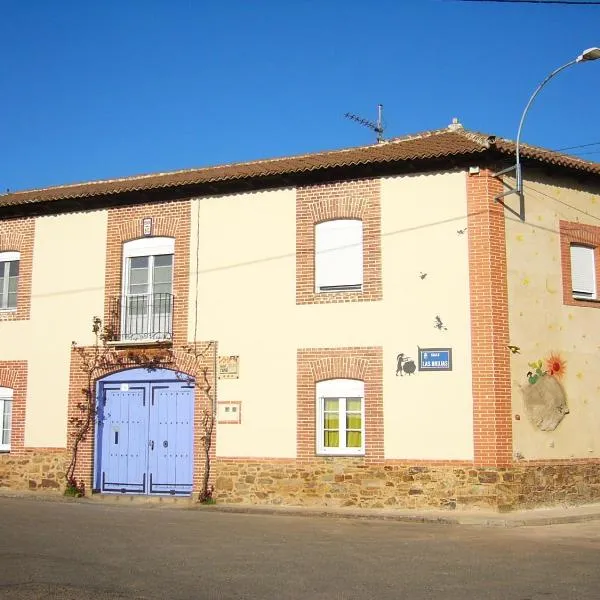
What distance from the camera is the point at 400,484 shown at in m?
15.3

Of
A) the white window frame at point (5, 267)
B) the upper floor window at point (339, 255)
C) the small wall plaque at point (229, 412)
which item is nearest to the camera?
the upper floor window at point (339, 255)

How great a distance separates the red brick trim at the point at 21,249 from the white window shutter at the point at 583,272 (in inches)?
456

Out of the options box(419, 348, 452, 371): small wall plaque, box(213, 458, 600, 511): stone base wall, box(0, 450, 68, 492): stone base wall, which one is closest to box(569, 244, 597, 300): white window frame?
Answer: box(419, 348, 452, 371): small wall plaque

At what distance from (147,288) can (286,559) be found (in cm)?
936

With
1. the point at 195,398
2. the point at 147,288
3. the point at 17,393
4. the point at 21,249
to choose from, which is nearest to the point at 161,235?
the point at 147,288

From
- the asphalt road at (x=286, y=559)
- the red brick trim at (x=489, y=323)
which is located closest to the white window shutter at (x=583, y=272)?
the red brick trim at (x=489, y=323)

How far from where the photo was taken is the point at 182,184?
17.6m

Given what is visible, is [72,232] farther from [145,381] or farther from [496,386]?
[496,386]

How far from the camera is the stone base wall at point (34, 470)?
18172mm

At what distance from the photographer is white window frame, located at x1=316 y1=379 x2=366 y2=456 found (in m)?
15.9

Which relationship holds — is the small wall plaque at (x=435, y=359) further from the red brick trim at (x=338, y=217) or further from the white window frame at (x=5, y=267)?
the white window frame at (x=5, y=267)

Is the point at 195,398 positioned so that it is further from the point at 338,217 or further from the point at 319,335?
the point at 338,217

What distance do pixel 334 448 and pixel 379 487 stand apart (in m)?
1.16

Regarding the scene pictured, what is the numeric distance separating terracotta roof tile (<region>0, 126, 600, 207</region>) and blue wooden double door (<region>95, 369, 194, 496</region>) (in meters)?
4.05
